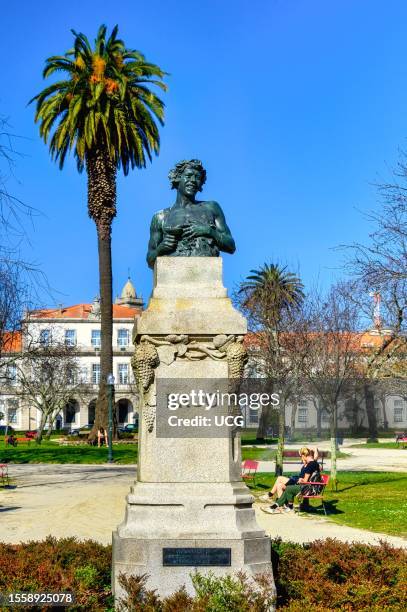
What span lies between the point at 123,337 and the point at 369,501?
240ft

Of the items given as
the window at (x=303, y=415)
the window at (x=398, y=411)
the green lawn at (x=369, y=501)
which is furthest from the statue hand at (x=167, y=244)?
the window at (x=398, y=411)

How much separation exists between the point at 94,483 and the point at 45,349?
7.38 meters

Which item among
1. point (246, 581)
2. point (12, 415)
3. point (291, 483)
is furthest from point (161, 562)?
point (12, 415)

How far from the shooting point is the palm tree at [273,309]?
27.5 meters

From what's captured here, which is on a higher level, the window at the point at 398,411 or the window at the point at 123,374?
the window at the point at 123,374

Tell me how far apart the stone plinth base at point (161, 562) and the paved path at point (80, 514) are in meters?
4.31

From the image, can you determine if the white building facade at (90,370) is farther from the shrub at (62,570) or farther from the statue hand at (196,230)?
the statue hand at (196,230)

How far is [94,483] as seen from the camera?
62.7 feet

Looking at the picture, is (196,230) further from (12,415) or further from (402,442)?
(12,415)

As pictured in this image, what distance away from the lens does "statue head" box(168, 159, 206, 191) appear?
7.41m

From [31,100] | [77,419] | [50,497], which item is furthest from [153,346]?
[77,419]

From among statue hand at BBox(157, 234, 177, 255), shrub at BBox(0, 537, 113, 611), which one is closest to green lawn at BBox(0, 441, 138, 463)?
shrub at BBox(0, 537, 113, 611)

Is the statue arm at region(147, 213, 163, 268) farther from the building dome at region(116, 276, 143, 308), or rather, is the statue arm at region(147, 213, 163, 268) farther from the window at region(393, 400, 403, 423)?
the building dome at region(116, 276, 143, 308)

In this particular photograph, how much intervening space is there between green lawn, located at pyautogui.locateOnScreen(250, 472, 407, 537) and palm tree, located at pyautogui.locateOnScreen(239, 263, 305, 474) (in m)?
2.14
